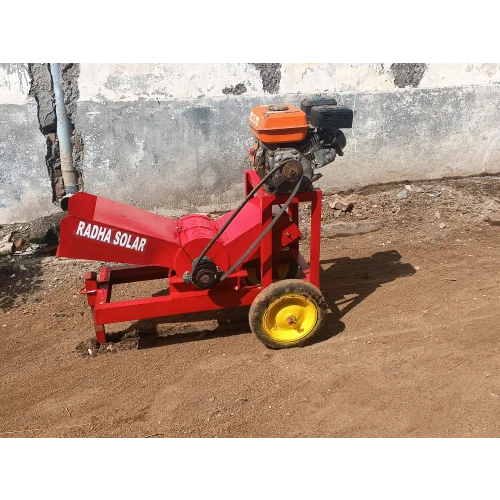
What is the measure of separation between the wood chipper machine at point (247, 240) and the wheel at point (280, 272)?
1.50 feet

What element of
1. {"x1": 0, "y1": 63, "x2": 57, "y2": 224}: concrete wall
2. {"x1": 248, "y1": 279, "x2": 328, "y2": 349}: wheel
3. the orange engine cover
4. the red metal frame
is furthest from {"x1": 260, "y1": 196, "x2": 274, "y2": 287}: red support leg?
{"x1": 0, "y1": 63, "x2": 57, "y2": 224}: concrete wall

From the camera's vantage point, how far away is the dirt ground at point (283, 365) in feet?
11.8

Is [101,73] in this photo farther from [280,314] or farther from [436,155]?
[436,155]

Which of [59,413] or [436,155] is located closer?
[59,413]

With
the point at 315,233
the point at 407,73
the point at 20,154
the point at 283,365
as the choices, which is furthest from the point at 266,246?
the point at 407,73

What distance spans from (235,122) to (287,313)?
124 inches

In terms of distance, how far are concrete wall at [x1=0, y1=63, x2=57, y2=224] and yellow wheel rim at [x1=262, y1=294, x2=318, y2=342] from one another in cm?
353

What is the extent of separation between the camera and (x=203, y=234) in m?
4.27

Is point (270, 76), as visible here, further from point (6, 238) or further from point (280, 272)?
point (6, 238)

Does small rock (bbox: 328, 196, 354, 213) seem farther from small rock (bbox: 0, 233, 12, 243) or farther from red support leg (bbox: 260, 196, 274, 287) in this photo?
small rock (bbox: 0, 233, 12, 243)

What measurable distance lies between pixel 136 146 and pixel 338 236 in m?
2.59

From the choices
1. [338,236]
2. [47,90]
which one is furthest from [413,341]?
[47,90]

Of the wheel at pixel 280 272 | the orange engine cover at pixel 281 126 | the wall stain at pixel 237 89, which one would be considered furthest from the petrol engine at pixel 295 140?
the wall stain at pixel 237 89

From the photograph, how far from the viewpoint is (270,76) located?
655 centimetres
